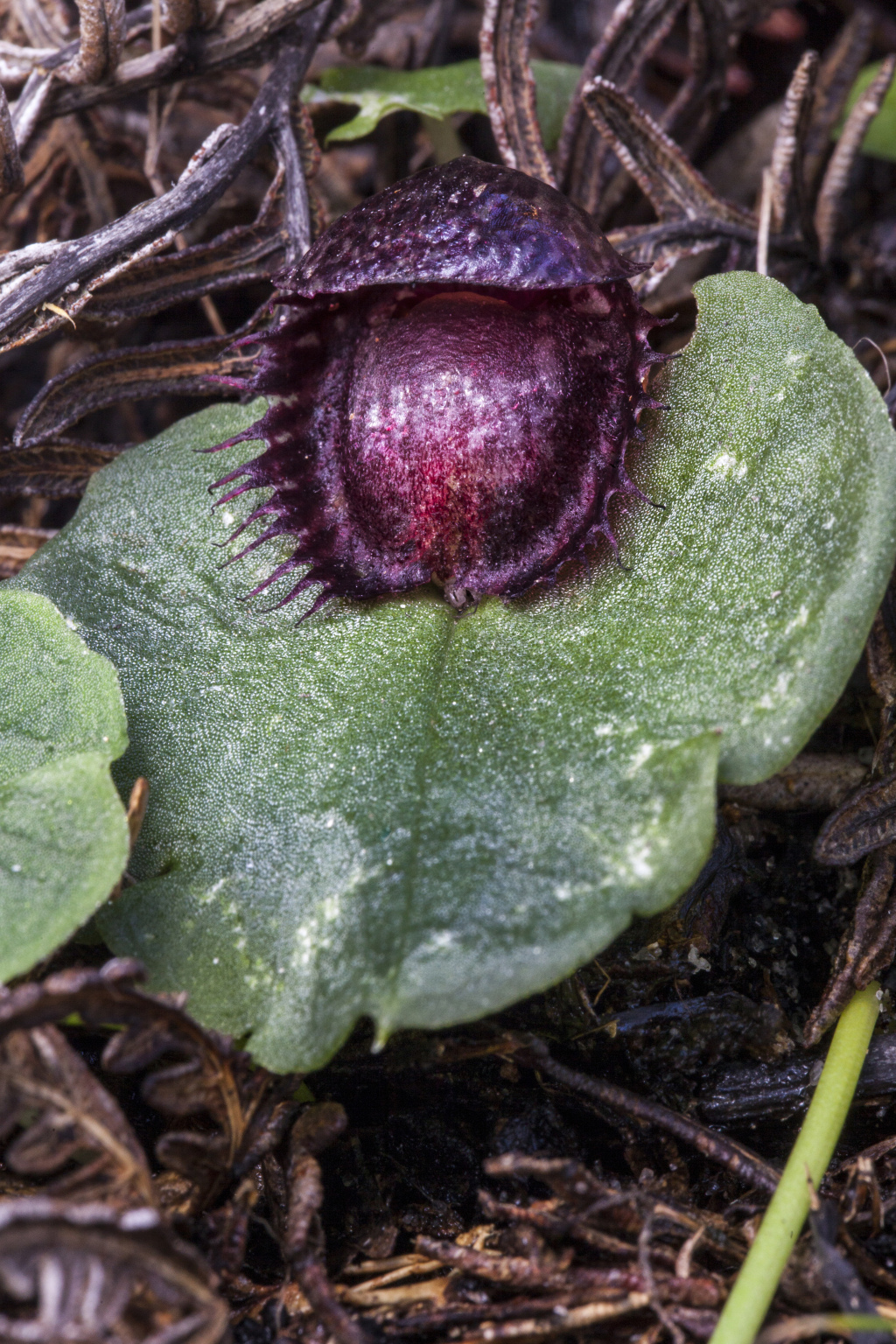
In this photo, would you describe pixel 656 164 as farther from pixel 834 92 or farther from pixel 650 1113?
pixel 650 1113

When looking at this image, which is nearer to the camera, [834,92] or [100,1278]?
[100,1278]

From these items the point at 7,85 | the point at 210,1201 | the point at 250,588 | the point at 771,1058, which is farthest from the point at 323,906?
the point at 7,85

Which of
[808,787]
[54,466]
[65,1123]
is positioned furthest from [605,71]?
[65,1123]

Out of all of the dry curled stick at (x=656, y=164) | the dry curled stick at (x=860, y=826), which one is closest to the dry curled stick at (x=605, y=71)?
the dry curled stick at (x=656, y=164)

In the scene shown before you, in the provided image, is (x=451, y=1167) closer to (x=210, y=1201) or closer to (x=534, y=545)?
(x=210, y=1201)

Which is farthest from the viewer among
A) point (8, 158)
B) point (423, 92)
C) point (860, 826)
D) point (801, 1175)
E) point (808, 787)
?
point (423, 92)

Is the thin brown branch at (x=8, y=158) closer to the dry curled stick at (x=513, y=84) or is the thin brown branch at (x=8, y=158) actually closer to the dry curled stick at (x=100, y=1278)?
the dry curled stick at (x=513, y=84)
